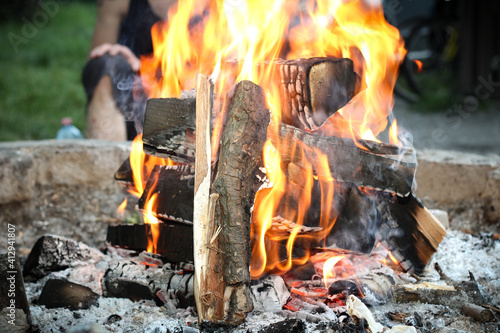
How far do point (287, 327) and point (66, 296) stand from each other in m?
0.98

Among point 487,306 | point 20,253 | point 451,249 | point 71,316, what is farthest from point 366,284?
point 20,253

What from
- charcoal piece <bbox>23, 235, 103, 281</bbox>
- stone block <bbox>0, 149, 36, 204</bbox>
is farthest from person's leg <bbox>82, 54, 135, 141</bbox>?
charcoal piece <bbox>23, 235, 103, 281</bbox>

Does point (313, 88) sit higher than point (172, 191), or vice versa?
point (313, 88)

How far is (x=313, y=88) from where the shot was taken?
1.90 meters

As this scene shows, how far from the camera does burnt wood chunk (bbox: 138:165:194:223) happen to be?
2096 millimetres

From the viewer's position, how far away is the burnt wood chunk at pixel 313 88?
1.90 metres

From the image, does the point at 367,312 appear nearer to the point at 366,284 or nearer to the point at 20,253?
the point at 366,284

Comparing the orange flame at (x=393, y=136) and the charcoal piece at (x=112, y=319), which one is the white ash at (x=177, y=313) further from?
the orange flame at (x=393, y=136)

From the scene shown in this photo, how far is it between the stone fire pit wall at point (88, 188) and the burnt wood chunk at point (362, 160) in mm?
1104

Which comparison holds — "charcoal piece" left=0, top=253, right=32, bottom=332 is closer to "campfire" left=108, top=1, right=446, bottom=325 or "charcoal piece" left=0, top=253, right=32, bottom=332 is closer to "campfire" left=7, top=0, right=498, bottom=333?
"campfire" left=7, top=0, right=498, bottom=333

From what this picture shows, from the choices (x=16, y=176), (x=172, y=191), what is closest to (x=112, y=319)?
(x=172, y=191)

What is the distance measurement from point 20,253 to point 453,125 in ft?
20.1

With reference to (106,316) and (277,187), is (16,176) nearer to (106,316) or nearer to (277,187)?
(106,316)

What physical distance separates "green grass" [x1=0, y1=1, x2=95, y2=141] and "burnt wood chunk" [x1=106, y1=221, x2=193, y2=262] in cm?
494
